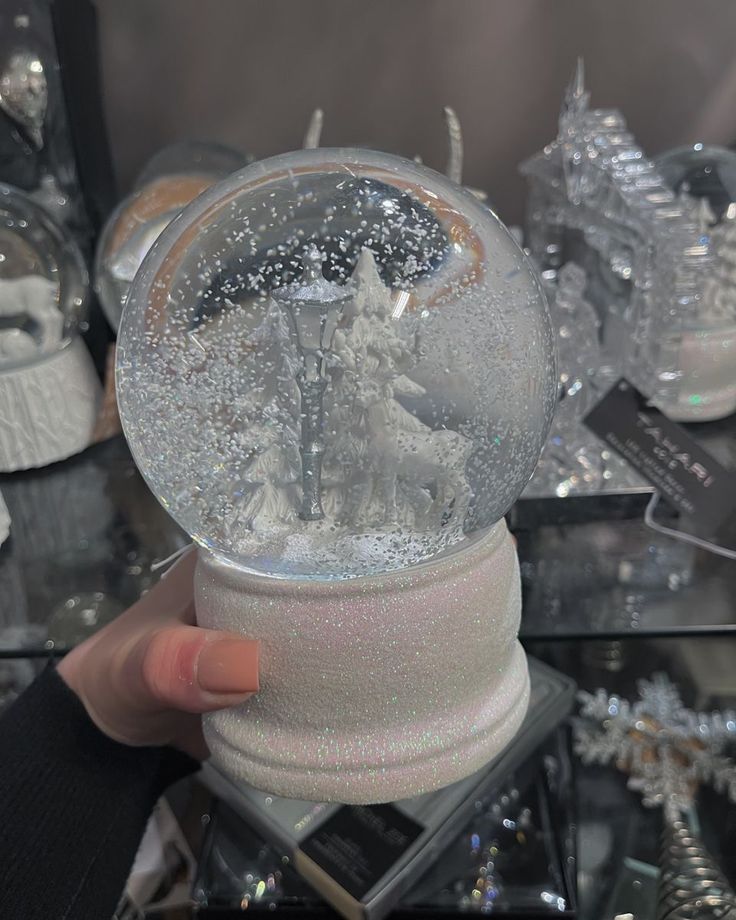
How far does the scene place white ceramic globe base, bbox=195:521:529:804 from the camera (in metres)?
0.35

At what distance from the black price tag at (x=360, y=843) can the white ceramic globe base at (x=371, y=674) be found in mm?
247

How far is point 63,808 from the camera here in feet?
1.58

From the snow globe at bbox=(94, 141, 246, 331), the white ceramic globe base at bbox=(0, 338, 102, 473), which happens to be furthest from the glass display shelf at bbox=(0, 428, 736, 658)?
the snow globe at bbox=(94, 141, 246, 331)

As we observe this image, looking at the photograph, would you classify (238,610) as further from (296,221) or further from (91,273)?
(91,273)

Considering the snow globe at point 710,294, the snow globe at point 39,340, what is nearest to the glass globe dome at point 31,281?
the snow globe at point 39,340

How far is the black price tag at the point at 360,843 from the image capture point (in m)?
0.59

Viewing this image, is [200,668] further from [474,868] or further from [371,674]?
[474,868]

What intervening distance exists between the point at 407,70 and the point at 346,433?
0.54 meters

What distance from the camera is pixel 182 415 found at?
36cm

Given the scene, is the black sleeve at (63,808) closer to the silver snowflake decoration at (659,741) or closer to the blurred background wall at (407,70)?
the silver snowflake decoration at (659,741)

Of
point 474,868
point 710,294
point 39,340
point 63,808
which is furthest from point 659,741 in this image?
point 39,340

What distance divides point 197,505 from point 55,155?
0.44m

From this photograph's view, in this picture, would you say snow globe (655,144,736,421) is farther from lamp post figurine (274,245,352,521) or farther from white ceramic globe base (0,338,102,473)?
white ceramic globe base (0,338,102,473)

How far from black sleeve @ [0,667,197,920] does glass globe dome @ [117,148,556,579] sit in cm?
20
